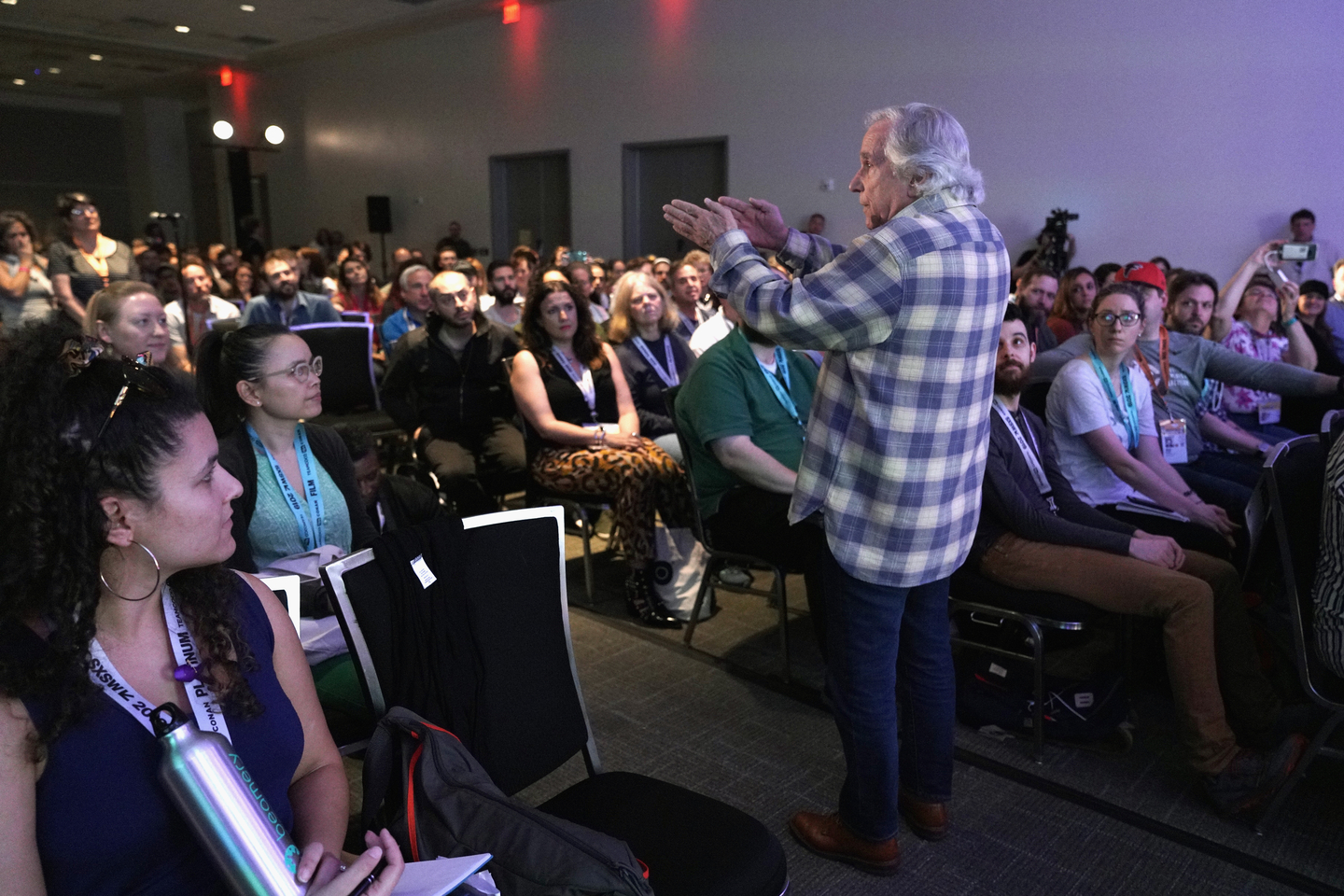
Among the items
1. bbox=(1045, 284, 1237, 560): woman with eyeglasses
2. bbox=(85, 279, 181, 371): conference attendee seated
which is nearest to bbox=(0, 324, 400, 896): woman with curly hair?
bbox=(85, 279, 181, 371): conference attendee seated

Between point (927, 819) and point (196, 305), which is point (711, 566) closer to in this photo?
point (927, 819)

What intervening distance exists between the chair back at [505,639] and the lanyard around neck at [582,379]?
2.30 metres

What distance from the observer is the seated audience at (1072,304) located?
15.4 feet

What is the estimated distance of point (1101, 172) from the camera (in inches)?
307

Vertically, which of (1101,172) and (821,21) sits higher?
(821,21)

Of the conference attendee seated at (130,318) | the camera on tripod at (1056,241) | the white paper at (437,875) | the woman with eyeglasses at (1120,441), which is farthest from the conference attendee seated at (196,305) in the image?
the camera on tripod at (1056,241)

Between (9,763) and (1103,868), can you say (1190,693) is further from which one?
(9,763)

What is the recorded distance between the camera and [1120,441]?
2.86 metres

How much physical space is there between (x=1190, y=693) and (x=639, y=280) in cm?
280

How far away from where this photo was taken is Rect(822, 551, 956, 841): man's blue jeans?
1837 mm

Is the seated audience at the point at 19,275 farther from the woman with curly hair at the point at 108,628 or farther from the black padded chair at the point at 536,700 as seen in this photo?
the woman with curly hair at the point at 108,628

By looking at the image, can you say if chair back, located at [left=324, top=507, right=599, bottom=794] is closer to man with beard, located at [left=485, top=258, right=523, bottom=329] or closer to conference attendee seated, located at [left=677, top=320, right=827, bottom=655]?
conference attendee seated, located at [left=677, top=320, right=827, bottom=655]

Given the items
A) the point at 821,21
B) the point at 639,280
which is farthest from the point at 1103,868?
the point at 821,21

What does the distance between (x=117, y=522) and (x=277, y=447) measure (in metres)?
1.23
